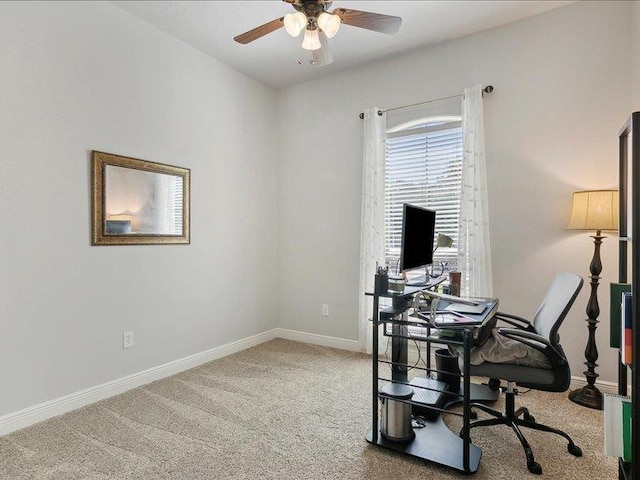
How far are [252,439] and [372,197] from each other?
2.33m

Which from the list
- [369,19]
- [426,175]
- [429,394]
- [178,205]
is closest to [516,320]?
[429,394]

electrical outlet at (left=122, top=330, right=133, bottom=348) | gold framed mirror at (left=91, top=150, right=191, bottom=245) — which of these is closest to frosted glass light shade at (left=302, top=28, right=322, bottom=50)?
gold framed mirror at (left=91, top=150, right=191, bottom=245)

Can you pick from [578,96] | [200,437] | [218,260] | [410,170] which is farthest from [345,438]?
[578,96]

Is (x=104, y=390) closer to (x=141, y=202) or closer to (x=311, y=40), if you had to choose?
(x=141, y=202)

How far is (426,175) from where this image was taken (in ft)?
11.3

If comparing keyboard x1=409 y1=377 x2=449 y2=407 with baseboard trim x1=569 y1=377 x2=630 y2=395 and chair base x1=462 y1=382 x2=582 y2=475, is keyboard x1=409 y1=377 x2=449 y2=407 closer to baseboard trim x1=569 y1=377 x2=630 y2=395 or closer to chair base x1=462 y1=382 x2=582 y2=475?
chair base x1=462 y1=382 x2=582 y2=475

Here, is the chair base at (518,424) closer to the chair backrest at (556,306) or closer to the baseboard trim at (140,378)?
the chair backrest at (556,306)

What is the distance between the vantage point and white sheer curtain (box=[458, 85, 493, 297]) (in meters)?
3.00

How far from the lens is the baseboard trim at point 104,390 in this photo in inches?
87.5

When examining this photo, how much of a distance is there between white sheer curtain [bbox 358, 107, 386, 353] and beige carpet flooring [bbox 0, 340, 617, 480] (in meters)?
1.07

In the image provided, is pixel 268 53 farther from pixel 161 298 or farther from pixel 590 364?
pixel 590 364

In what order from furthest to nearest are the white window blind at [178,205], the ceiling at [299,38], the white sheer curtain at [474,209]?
the white window blind at [178,205] → the white sheer curtain at [474,209] → the ceiling at [299,38]

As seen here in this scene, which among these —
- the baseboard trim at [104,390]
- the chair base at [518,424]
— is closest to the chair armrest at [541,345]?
the chair base at [518,424]

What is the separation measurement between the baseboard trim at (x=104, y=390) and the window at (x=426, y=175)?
6.32 feet
